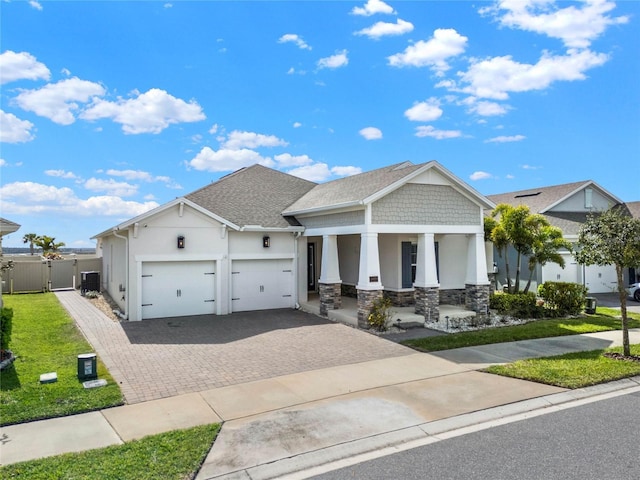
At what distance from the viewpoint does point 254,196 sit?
1884 centimetres

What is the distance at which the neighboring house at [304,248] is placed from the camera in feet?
45.4

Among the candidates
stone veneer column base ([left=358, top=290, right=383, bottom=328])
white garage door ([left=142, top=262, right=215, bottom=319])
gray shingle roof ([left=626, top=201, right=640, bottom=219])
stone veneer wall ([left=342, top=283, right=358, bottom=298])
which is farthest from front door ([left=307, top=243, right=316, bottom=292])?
gray shingle roof ([left=626, top=201, right=640, bottom=219])

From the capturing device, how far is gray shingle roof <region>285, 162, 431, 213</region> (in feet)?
45.9

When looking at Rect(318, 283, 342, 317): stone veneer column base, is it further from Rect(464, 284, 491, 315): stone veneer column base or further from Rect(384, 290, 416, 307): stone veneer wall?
Rect(464, 284, 491, 315): stone veneer column base

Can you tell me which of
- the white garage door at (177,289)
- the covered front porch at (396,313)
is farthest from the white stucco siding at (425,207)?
the white garage door at (177,289)

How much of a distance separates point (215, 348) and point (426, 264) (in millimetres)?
7345

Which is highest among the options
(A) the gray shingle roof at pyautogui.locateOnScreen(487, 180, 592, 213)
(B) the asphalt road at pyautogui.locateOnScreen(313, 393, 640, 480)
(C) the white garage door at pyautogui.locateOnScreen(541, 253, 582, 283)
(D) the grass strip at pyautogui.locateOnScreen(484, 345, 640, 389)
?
(A) the gray shingle roof at pyautogui.locateOnScreen(487, 180, 592, 213)

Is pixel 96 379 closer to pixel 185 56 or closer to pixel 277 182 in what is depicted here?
pixel 185 56

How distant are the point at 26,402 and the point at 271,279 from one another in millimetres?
10240

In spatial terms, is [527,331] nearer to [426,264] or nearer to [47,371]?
[426,264]

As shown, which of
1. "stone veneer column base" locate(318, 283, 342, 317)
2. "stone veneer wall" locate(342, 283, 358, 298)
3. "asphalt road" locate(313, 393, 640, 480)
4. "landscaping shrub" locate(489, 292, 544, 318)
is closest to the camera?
"asphalt road" locate(313, 393, 640, 480)

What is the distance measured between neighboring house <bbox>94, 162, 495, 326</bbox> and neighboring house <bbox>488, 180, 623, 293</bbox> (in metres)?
7.46

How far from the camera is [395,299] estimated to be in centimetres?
1645

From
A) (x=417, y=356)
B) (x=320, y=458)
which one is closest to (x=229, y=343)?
(x=417, y=356)
